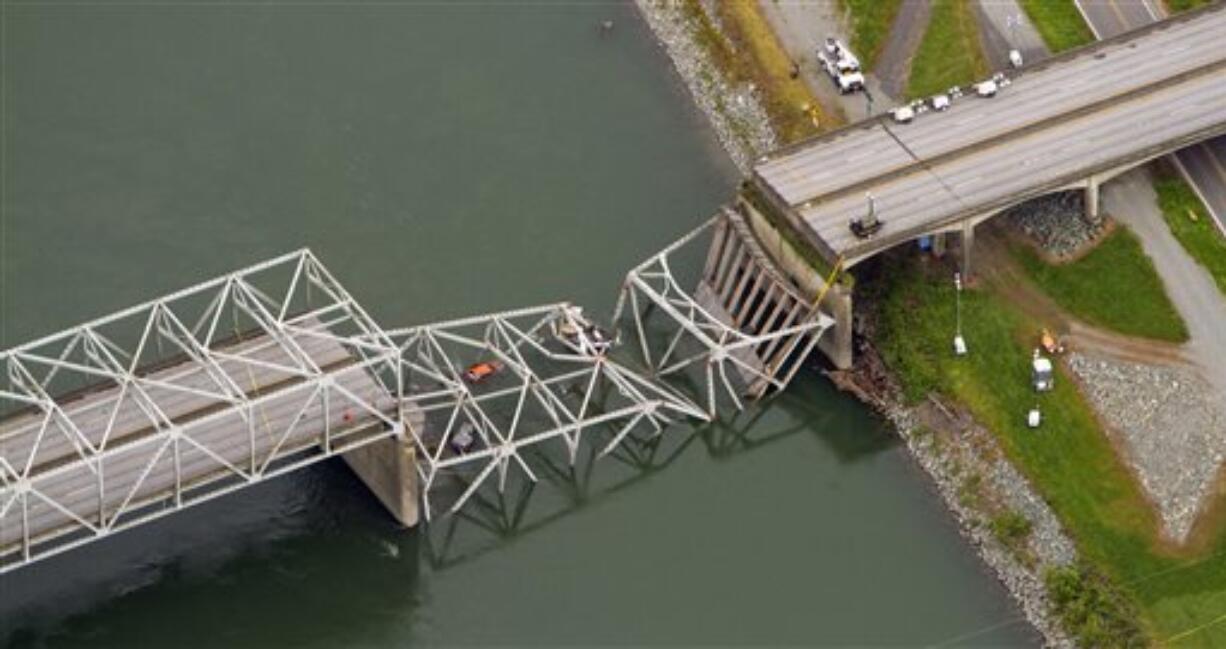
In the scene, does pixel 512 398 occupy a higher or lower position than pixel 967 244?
higher

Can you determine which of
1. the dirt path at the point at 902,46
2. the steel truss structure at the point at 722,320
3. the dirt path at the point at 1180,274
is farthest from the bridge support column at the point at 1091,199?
the steel truss structure at the point at 722,320

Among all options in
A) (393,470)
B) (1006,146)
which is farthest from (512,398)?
(1006,146)

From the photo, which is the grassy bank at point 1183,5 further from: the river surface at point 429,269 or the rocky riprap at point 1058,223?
the river surface at point 429,269

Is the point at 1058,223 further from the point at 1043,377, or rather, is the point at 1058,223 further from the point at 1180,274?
the point at 1043,377

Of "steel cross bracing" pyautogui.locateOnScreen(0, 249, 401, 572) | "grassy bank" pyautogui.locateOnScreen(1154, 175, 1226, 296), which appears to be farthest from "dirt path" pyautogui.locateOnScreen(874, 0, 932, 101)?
"steel cross bracing" pyautogui.locateOnScreen(0, 249, 401, 572)

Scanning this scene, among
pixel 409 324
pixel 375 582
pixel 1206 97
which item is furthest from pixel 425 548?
pixel 1206 97

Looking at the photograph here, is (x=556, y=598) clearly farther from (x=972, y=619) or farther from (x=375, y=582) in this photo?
(x=972, y=619)

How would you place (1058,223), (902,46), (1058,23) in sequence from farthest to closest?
(902,46), (1058,23), (1058,223)
